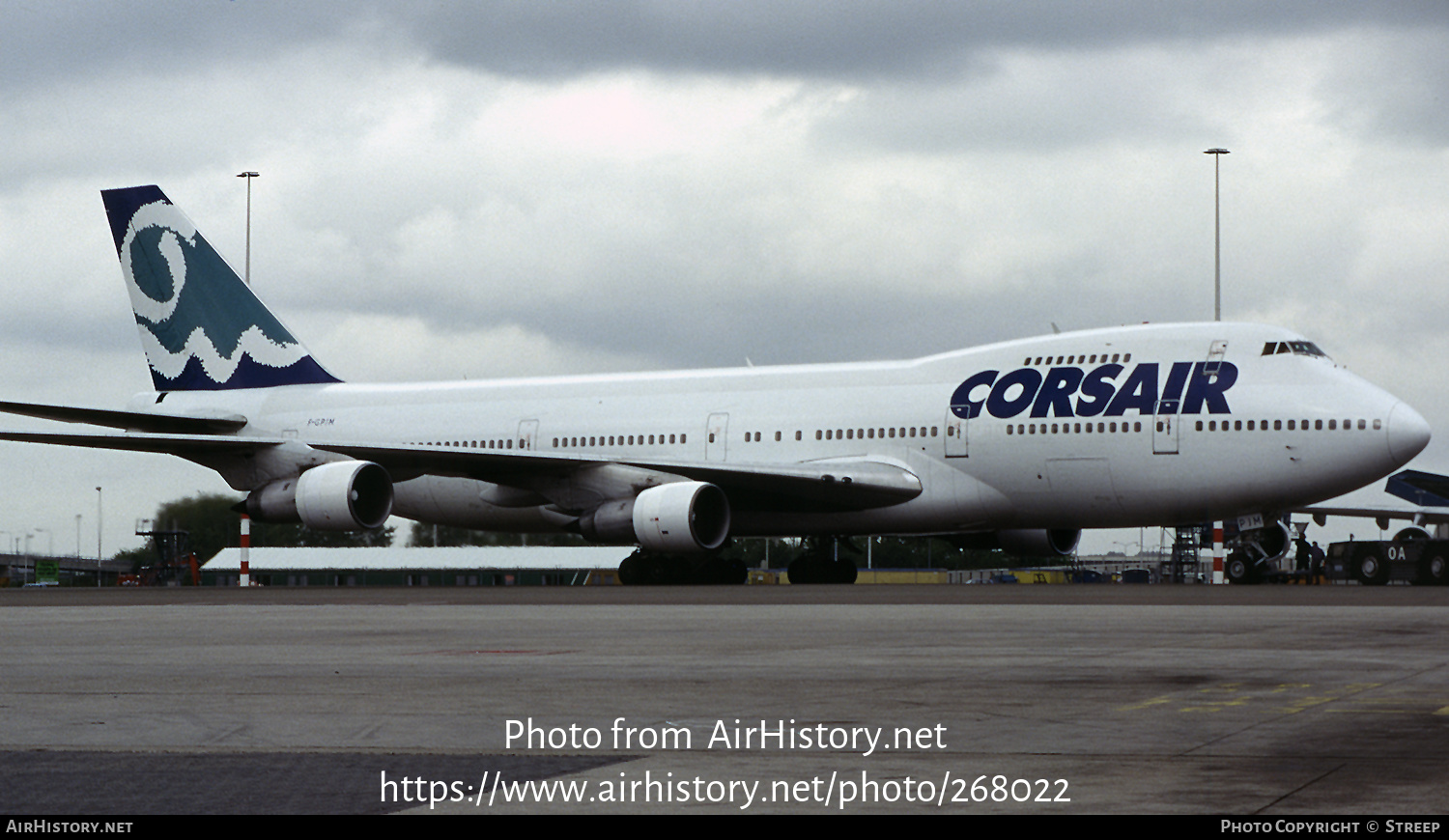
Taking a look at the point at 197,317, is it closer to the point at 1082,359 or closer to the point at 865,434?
the point at 865,434

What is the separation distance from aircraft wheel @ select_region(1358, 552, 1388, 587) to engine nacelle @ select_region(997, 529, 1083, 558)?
335 inches

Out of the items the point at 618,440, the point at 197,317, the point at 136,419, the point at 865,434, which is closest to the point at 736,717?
the point at 865,434

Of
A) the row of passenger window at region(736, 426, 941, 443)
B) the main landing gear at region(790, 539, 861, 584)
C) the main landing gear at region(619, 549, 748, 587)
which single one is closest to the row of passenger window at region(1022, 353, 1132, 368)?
the row of passenger window at region(736, 426, 941, 443)

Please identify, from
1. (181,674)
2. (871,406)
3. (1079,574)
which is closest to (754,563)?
(1079,574)

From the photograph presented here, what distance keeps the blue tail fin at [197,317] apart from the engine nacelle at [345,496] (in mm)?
9938

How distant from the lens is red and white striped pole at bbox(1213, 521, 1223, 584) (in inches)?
1294

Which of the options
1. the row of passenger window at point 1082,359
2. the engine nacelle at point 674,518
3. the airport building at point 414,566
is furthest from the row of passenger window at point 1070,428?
the airport building at point 414,566

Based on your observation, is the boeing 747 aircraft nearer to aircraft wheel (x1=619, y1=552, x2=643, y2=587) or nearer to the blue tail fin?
aircraft wheel (x1=619, y1=552, x2=643, y2=587)

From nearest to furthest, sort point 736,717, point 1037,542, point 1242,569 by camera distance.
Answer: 1. point 736,717
2. point 1242,569
3. point 1037,542

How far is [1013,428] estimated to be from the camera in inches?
1254

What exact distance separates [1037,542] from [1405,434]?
30.6ft

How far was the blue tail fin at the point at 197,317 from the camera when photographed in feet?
139

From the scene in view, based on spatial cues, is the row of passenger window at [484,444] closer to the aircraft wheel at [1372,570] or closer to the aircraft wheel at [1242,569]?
the aircraft wheel at [1242,569]

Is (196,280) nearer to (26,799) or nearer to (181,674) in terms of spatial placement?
(181,674)
